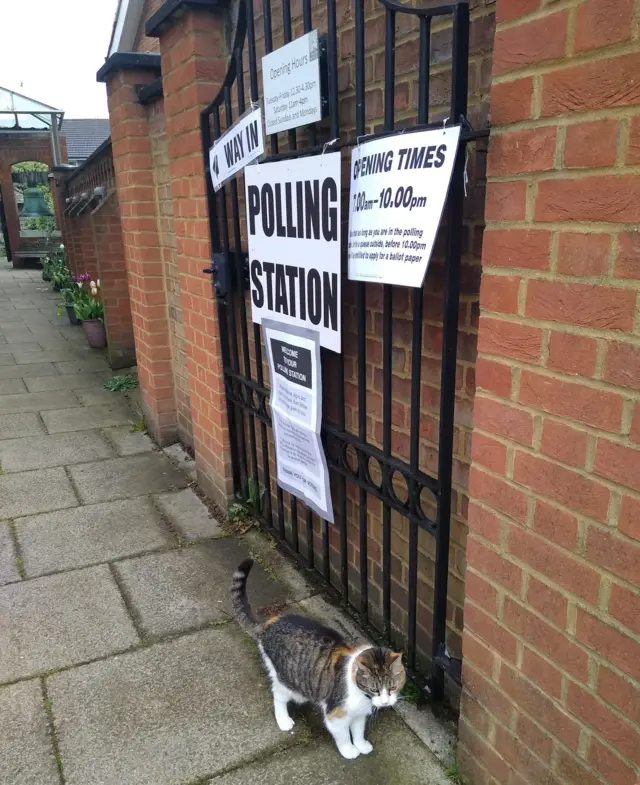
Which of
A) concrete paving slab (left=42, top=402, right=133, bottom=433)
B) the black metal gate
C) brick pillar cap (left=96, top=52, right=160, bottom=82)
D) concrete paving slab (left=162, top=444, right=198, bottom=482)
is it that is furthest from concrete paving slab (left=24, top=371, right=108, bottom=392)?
the black metal gate

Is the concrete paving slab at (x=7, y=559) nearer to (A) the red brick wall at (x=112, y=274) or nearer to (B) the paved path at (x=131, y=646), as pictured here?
(B) the paved path at (x=131, y=646)

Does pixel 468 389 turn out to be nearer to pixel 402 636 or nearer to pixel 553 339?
pixel 553 339

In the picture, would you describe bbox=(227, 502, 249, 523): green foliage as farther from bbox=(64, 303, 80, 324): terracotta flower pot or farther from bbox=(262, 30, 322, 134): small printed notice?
bbox=(64, 303, 80, 324): terracotta flower pot

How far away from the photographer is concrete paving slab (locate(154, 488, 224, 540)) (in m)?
3.65

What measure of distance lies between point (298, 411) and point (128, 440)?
272 cm

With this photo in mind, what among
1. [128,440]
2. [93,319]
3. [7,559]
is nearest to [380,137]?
[7,559]

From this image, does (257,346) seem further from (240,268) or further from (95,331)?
(95,331)

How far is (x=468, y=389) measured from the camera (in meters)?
2.02

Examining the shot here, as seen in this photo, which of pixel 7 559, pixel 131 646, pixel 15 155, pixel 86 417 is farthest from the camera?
pixel 15 155

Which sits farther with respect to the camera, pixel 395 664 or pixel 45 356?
pixel 45 356

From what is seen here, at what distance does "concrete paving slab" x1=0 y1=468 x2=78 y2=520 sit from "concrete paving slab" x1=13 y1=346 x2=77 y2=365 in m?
3.44

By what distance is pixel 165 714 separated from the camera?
2.34m

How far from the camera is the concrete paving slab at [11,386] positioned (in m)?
6.30

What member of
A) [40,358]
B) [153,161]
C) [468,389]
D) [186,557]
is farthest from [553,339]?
[40,358]
